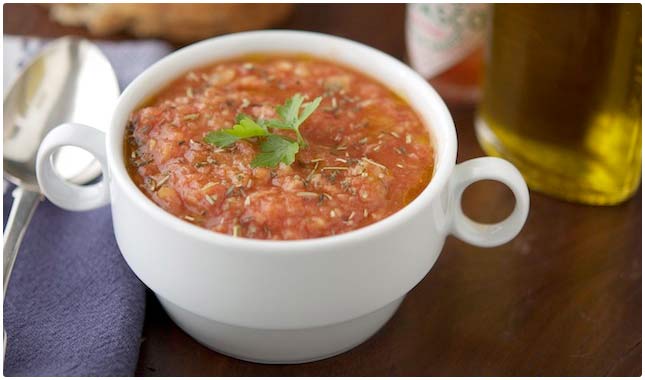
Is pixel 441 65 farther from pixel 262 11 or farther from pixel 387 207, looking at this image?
pixel 387 207

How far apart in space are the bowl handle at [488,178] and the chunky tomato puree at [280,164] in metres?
0.06

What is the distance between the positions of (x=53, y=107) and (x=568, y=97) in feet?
3.25

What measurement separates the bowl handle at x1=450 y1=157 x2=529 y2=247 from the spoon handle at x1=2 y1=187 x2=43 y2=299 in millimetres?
735

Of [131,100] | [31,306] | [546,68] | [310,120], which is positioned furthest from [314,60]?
[31,306]

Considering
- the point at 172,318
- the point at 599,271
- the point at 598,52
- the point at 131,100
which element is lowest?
the point at 599,271

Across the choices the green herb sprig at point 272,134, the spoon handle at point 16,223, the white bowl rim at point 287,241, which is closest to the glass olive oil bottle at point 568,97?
the white bowl rim at point 287,241

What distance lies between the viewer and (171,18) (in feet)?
6.93

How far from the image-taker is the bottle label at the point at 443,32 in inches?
78.2

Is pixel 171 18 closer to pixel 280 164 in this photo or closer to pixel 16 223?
pixel 16 223

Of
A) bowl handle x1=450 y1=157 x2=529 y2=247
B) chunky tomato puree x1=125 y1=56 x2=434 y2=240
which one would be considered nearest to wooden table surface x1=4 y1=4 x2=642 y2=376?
bowl handle x1=450 y1=157 x2=529 y2=247

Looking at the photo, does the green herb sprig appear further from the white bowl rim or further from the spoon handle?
the spoon handle

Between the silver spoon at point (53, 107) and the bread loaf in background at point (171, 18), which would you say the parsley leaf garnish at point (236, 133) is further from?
the bread loaf in background at point (171, 18)

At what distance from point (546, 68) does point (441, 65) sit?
34cm

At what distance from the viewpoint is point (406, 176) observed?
1438mm
